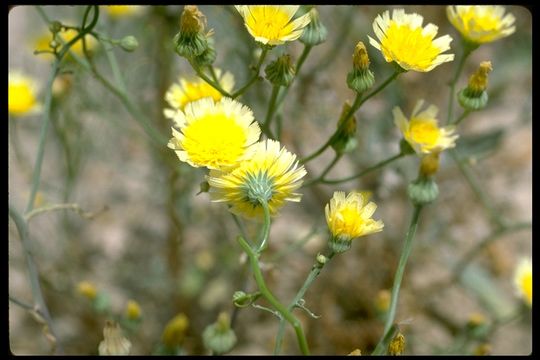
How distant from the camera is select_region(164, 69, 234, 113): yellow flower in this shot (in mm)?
1259

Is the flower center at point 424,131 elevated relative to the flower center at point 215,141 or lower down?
lower down

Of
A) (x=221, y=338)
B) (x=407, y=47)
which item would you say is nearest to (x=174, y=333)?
(x=221, y=338)

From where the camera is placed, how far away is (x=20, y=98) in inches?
68.7

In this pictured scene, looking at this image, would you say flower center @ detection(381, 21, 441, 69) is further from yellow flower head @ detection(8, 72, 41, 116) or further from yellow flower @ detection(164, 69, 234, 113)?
yellow flower head @ detection(8, 72, 41, 116)

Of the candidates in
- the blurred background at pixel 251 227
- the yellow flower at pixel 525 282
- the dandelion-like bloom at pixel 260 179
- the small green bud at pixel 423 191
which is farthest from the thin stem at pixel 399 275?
the blurred background at pixel 251 227

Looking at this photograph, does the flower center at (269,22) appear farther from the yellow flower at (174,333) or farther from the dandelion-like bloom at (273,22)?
the yellow flower at (174,333)

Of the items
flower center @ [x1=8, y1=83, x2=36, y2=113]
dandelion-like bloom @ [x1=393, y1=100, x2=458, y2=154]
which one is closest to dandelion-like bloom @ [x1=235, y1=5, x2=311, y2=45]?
dandelion-like bloom @ [x1=393, y1=100, x2=458, y2=154]

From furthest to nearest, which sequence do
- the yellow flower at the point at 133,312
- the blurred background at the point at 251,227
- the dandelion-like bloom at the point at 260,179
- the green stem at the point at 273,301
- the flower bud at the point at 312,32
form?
the blurred background at the point at 251,227, the yellow flower at the point at 133,312, the flower bud at the point at 312,32, the dandelion-like bloom at the point at 260,179, the green stem at the point at 273,301

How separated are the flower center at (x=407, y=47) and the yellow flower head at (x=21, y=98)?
1.00 metres

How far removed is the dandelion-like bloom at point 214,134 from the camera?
1054 mm

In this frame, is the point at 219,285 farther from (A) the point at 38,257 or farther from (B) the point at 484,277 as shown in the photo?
(B) the point at 484,277

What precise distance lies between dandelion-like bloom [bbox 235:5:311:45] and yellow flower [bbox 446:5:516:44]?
36 centimetres

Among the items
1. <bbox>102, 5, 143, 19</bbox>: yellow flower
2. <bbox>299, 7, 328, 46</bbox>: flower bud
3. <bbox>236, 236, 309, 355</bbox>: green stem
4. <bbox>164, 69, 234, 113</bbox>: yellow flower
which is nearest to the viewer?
<bbox>236, 236, 309, 355</bbox>: green stem

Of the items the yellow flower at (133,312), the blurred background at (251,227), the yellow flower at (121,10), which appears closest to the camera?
the yellow flower at (133,312)
